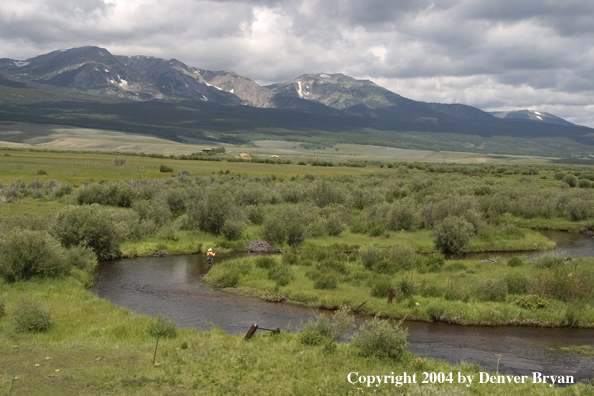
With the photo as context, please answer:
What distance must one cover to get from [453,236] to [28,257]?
30.2m

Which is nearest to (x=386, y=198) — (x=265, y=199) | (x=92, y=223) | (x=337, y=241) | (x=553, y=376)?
(x=265, y=199)

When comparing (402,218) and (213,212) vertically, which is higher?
(402,218)

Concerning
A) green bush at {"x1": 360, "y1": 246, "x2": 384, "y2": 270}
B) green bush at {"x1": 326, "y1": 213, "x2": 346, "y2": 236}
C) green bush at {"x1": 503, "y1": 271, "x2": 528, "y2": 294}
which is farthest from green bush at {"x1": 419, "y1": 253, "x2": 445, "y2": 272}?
green bush at {"x1": 326, "y1": 213, "x2": 346, "y2": 236}

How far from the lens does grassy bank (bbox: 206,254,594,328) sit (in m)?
23.8

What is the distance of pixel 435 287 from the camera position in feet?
86.5

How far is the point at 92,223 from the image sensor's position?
3425 centimetres

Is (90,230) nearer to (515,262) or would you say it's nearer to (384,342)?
(384,342)

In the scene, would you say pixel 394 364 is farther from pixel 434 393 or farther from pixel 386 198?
pixel 386 198

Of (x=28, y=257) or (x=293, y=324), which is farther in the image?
(x=28, y=257)

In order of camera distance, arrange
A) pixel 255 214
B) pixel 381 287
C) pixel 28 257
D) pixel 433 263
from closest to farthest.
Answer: pixel 28 257
pixel 381 287
pixel 433 263
pixel 255 214

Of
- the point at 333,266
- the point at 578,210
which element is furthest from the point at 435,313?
the point at 578,210

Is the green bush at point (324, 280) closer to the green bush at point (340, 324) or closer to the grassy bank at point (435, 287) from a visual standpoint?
the grassy bank at point (435, 287)

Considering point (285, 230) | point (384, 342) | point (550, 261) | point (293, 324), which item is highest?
point (550, 261)

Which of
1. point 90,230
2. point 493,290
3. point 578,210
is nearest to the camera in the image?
point 493,290
